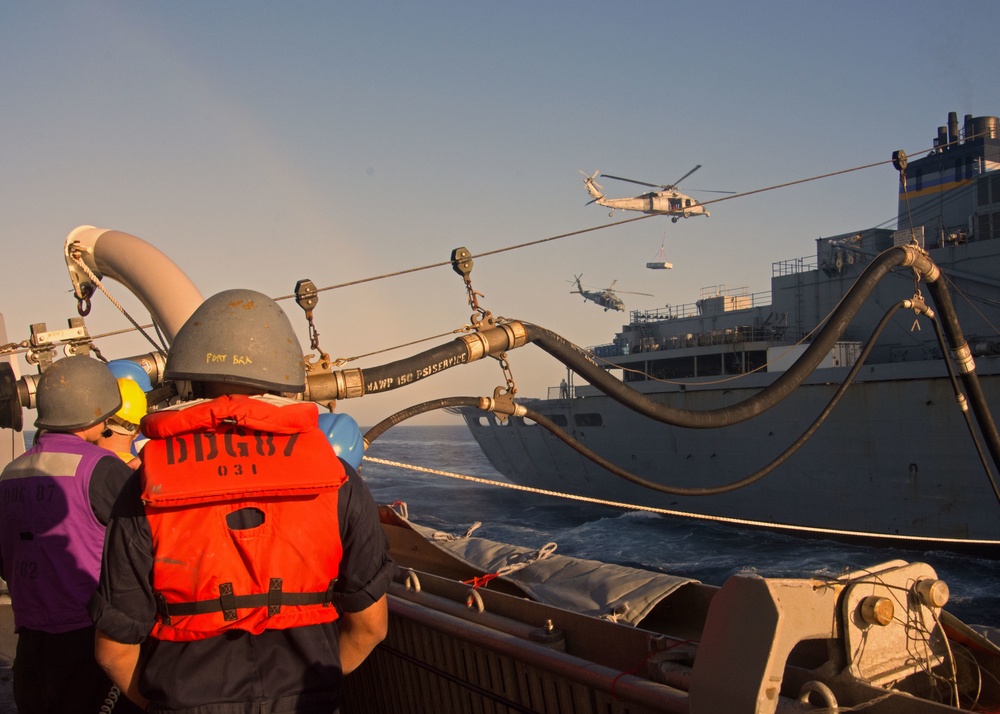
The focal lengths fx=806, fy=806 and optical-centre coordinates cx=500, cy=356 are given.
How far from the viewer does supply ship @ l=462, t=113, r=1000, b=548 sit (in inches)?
764

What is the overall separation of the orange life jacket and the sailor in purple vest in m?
1.40

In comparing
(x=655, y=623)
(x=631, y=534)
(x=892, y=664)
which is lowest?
(x=631, y=534)

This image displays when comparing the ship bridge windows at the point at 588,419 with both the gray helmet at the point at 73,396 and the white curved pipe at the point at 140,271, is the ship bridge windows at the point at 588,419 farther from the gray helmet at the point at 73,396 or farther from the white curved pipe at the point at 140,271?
the gray helmet at the point at 73,396

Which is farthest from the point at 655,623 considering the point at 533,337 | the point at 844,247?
the point at 844,247

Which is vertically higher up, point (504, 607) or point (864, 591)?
point (864, 591)

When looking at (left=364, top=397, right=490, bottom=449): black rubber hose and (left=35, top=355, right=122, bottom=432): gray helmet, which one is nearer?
(left=35, top=355, right=122, bottom=432): gray helmet

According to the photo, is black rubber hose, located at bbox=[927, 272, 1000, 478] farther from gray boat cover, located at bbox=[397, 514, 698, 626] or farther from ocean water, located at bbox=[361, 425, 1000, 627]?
gray boat cover, located at bbox=[397, 514, 698, 626]

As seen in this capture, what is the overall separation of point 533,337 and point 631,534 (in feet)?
67.5

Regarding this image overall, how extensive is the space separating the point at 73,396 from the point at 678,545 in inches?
860

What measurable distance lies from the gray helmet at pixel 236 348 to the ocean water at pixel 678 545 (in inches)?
424

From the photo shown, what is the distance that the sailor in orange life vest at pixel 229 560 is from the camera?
1.85 meters

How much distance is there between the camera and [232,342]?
2.06 meters

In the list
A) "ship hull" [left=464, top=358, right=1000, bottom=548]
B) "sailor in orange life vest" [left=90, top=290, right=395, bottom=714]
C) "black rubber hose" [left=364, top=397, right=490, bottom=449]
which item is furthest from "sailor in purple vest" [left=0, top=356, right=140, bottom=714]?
"ship hull" [left=464, top=358, right=1000, bottom=548]

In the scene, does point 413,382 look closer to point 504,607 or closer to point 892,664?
point 504,607
